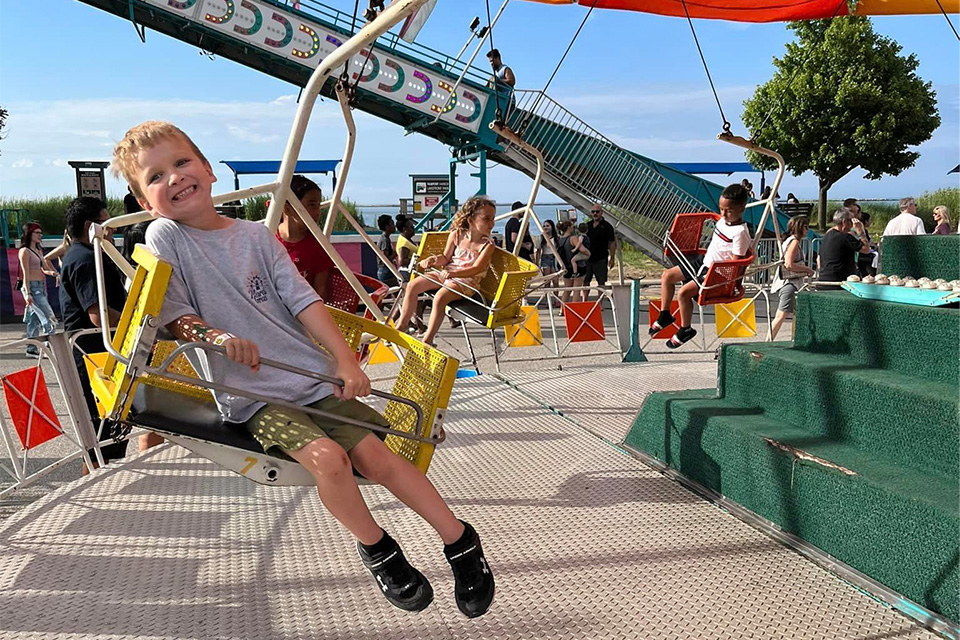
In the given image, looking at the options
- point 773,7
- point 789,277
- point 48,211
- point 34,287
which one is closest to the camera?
point 773,7

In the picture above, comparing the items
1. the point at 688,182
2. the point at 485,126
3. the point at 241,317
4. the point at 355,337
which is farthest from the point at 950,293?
the point at 688,182

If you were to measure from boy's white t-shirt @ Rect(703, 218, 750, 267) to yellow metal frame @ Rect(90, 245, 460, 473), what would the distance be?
4198 millimetres

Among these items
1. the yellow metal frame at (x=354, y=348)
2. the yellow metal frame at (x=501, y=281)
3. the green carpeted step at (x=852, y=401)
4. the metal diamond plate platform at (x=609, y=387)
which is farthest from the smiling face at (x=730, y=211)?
the yellow metal frame at (x=354, y=348)

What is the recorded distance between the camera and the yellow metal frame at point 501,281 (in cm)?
630

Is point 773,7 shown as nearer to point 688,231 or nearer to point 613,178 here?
point 688,231

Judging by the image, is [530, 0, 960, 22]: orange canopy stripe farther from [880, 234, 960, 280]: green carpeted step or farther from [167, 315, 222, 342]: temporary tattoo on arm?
[167, 315, 222, 342]: temporary tattoo on arm

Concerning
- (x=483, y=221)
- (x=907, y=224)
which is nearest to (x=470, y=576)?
(x=483, y=221)

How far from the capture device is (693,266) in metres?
6.86

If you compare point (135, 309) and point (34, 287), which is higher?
point (135, 309)

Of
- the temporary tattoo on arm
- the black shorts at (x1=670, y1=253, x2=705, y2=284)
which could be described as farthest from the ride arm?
the black shorts at (x1=670, y1=253, x2=705, y2=284)

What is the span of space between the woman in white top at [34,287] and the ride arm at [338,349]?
26.5 ft

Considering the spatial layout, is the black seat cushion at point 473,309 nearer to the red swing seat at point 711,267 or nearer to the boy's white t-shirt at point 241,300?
the red swing seat at point 711,267

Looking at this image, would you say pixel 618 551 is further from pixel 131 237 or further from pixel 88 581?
pixel 131 237

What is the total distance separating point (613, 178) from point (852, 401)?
15.4m
